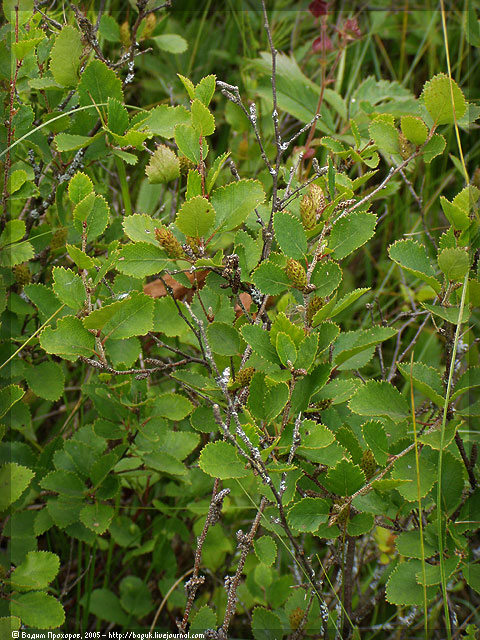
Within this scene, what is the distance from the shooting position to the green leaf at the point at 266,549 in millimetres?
1158

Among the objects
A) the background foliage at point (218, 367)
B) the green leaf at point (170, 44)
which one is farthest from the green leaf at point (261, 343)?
the green leaf at point (170, 44)

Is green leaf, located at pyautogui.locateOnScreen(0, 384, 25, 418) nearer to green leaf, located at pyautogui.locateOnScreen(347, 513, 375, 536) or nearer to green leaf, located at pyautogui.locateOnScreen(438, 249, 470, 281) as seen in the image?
green leaf, located at pyautogui.locateOnScreen(347, 513, 375, 536)

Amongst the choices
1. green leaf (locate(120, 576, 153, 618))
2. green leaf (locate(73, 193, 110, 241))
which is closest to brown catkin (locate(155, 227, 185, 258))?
green leaf (locate(73, 193, 110, 241))

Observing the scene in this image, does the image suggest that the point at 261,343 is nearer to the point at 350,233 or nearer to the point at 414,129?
the point at 350,233

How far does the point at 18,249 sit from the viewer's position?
1297 millimetres

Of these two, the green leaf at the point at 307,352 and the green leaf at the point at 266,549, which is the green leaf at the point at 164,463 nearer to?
the green leaf at the point at 266,549

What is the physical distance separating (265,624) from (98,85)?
1.07 meters

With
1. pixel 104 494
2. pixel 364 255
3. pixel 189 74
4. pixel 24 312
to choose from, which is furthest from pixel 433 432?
pixel 189 74

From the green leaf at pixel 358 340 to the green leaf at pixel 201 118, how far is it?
422 millimetres

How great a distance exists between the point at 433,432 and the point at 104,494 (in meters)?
0.69

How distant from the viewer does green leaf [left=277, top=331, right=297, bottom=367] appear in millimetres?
971

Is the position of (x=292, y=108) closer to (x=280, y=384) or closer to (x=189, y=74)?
(x=189, y=74)

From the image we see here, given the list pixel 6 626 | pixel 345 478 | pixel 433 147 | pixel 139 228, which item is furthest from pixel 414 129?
pixel 6 626

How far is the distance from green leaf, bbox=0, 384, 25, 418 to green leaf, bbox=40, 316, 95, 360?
16 centimetres
